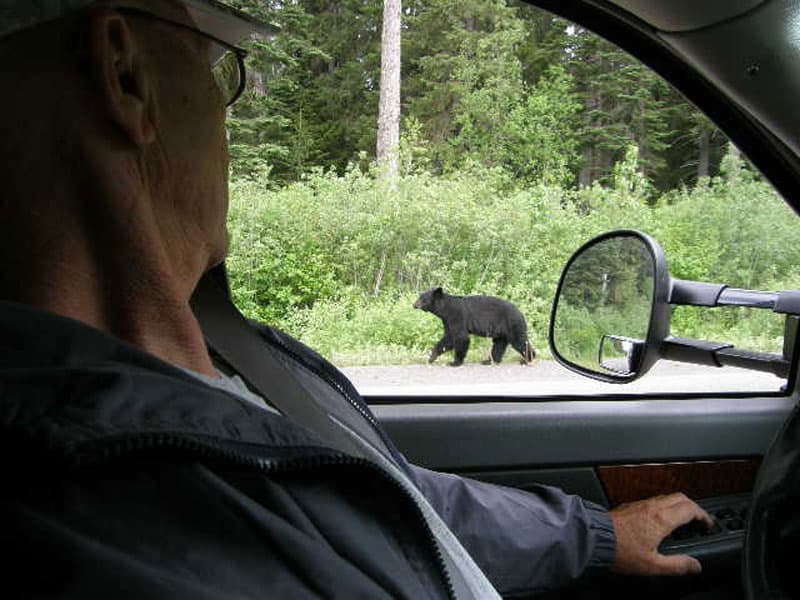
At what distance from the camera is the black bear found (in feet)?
9.94

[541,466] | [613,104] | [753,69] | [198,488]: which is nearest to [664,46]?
[753,69]

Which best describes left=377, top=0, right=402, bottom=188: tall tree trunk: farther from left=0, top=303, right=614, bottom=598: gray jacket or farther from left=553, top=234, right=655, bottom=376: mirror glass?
left=0, top=303, right=614, bottom=598: gray jacket

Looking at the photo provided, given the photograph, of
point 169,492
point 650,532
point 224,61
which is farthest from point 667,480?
point 169,492

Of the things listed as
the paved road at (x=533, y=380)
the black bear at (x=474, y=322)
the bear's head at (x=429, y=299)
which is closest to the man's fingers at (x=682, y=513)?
the paved road at (x=533, y=380)

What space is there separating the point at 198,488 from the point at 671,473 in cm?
178

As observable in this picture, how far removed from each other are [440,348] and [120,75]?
1.95 meters

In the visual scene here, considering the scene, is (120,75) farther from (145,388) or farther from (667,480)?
(667,480)

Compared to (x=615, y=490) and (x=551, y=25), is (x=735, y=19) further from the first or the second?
(x=615, y=490)

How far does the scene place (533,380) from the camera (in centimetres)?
279

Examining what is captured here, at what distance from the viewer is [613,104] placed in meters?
2.86

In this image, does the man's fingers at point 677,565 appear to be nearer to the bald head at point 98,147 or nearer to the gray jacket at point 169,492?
the gray jacket at point 169,492

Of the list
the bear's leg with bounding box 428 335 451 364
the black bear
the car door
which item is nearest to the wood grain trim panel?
the car door

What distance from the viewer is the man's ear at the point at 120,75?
126 centimetres

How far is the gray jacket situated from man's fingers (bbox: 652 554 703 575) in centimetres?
92
